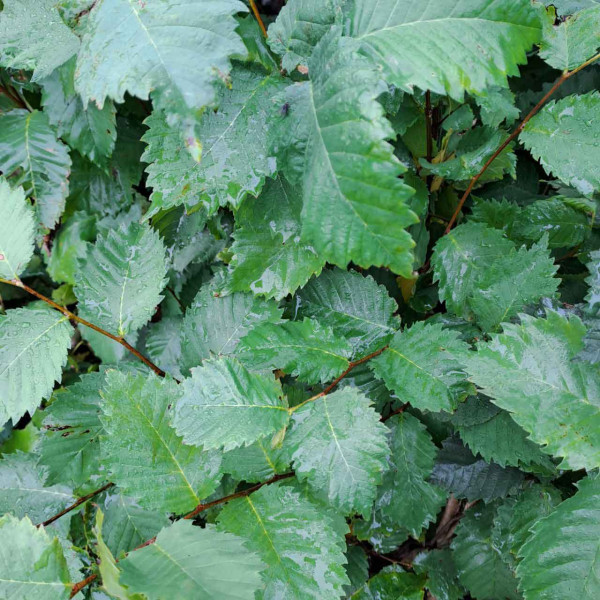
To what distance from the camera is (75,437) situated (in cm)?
110

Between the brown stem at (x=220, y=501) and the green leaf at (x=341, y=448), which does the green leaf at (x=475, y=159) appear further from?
the brown stem at (x=220, y=501)

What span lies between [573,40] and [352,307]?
2.11 ft

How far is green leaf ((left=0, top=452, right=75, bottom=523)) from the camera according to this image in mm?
1158

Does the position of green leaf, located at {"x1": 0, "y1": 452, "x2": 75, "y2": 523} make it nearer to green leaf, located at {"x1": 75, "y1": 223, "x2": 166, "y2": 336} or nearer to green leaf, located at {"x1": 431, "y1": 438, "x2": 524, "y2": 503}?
green leaf, located at {"x1": 75, "y1": 223, "x2": 166, "y2": 336}

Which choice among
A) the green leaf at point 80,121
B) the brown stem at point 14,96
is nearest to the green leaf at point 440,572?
the green leaf at point 80,121

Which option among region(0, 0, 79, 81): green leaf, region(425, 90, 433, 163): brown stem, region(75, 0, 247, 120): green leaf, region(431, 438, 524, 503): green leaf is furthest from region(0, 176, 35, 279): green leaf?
region(431, 438, 524, 503): green leaf

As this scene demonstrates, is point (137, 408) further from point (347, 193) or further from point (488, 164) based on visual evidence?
point (488, 164)

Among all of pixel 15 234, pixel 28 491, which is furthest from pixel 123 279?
pixel 28 491

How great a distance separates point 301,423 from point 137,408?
290 millimetres

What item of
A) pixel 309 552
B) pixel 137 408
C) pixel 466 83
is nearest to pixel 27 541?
pixel 137 408

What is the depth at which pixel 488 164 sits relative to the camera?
104 cm

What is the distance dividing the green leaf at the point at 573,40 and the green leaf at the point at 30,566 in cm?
122

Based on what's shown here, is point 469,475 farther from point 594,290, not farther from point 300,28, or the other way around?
point 300,28

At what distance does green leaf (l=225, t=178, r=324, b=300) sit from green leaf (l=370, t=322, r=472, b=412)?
0.22 m
